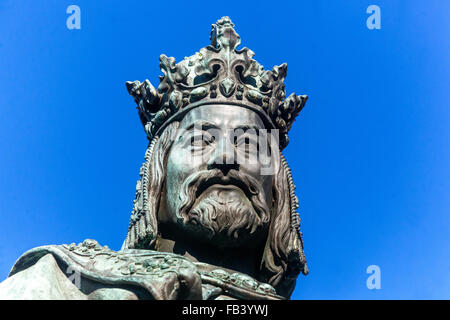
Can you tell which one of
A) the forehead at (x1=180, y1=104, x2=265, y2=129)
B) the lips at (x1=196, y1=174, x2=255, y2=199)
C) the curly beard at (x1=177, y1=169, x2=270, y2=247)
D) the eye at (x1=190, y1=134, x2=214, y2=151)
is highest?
the forehead at (x1=180, y1=104, x2=265, y2=129)

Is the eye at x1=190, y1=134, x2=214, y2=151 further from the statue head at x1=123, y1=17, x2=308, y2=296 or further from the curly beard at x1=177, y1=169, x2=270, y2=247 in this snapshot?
the curly beard at x1=177, y1=169, x2=270, y2=247

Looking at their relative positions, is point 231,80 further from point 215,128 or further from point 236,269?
point 236,269

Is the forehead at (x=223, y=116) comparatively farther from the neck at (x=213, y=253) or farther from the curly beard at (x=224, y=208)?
the neck at (x=213, y=253)

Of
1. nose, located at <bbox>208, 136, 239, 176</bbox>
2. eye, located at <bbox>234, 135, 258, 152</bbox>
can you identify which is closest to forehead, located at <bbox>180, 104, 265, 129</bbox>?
eye, located at <bbox>234, 135, 258, 152</bbox>

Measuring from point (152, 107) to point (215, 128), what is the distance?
4.32ft

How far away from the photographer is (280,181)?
9.84 metres

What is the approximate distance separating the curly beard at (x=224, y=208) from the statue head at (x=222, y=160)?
0.01 m

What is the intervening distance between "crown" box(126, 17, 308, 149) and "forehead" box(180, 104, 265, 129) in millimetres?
79

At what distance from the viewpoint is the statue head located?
9.05 metres

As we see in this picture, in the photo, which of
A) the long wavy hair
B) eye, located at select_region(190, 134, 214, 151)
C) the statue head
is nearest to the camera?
the statue head

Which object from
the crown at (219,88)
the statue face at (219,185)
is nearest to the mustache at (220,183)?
the statue face at (219,185)

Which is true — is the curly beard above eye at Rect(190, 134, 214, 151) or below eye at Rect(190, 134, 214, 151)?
below

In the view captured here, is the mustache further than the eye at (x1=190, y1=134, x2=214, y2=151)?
No
